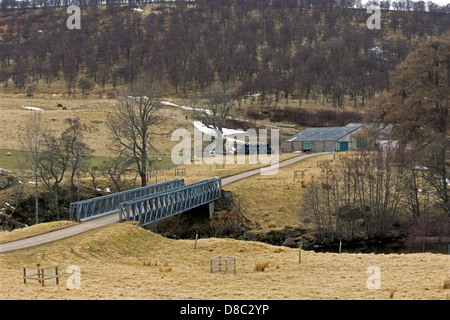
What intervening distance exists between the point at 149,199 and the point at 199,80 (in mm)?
112369

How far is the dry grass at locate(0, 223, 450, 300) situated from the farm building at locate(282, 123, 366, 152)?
1996 inches

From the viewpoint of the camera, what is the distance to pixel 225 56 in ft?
517

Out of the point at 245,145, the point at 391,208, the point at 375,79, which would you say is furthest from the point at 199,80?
the point at 391,208

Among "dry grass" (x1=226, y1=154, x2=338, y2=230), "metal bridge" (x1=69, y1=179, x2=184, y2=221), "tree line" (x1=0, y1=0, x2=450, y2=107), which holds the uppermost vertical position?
"tree line" (x1=0, y1=0, x2=450, y2=107)

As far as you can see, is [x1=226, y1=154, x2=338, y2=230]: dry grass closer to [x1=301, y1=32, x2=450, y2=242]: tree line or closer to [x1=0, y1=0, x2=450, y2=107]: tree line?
[x1=301, y1=32, x2=450, y2=242]: tree line

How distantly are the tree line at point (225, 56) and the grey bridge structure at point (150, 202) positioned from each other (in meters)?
81.0

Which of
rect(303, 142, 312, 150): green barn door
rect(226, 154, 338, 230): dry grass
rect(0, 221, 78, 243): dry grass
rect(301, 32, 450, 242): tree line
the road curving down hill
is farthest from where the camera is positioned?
rect(303, 142, 312, 150): green barn door

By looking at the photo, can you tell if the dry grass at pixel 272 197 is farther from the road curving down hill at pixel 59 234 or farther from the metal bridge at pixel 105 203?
the road curving down hill at pixel 59 234

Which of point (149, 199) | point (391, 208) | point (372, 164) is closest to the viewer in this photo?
point (149, 199)

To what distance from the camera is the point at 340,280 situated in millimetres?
18766

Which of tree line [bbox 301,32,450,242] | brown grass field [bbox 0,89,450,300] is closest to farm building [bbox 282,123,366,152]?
tree line [bbox 301,32,450,242]

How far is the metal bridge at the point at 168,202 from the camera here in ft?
98.9

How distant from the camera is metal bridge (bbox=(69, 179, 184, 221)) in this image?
97.6 feet
